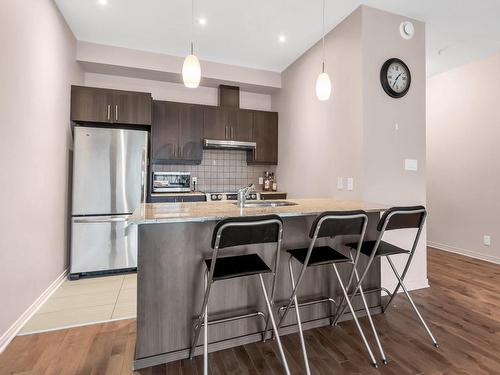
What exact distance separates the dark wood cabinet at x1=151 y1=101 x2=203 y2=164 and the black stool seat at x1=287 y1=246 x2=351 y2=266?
8.41ft

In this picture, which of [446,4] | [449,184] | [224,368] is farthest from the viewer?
[449,184]

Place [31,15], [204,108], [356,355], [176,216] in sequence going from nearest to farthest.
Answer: [176,216], [356,355], [31,15], [204,108]

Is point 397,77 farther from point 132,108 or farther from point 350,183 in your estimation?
A: point 132,108

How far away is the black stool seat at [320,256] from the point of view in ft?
5.78

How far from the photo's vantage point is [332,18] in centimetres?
292

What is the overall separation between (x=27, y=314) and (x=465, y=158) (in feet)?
18.4

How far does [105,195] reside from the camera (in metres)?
3.28

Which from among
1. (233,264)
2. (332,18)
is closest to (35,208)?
(233,264)

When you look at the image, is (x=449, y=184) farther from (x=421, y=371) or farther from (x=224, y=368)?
(x=224, y=368)

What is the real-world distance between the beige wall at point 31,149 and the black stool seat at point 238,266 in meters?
1.58

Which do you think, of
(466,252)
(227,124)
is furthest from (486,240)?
(227,124)

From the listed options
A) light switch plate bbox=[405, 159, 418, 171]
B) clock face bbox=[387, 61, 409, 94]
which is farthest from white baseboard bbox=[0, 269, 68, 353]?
clock face bbox=[387, 61, 409, 94]

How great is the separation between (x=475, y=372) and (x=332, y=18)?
127 inches

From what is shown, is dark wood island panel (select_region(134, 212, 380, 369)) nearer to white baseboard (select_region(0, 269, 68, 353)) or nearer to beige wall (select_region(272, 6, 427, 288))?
white baseboard (select_region(0, 269, 68, 353))
